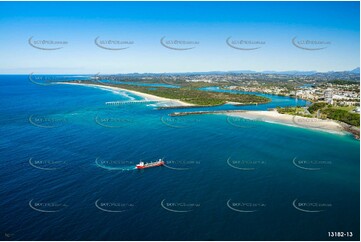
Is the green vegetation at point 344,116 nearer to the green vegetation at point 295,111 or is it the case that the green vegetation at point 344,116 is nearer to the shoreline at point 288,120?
the shoreline at point 288,120

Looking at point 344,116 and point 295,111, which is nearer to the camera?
point 344,116

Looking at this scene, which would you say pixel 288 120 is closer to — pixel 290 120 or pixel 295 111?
pixel 290 120

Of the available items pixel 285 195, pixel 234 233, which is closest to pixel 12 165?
pixel 234 233

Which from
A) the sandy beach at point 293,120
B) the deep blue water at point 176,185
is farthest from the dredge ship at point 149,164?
the sandy beach at point 293,120

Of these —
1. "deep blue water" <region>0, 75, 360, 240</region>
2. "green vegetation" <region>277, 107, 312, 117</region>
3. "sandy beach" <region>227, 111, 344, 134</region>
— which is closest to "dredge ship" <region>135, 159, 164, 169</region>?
"deep blue water" <region>0, 75, 360, 240</region>

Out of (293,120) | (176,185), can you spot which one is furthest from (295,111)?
(176,185)

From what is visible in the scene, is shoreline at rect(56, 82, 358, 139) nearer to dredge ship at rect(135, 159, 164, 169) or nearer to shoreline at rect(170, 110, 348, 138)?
shoreline at rect(170, 110, 348, 138)
